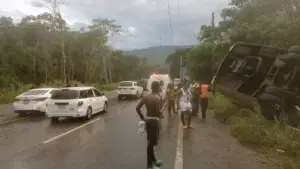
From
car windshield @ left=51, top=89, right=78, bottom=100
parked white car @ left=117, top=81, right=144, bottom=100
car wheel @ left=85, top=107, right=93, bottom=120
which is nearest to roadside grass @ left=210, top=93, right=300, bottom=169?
car wheel @ left=85, top=107, right=93, bottom=120

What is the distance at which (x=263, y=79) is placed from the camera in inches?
531

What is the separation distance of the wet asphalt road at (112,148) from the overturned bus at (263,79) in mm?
1671

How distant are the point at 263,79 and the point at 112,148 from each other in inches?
296

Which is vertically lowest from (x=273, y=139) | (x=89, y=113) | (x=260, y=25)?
(x=273, y=139)

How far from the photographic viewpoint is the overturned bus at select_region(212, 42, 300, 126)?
10.7 metres

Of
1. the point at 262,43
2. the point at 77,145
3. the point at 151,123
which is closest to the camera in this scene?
the point at 151,123

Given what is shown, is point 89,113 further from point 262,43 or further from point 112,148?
point 262,43

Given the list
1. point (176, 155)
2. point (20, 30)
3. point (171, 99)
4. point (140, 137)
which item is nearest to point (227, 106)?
point (171, 99)

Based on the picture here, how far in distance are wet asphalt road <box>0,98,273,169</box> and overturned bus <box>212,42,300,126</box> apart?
167 centimetres

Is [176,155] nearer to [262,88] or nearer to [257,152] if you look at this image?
[257,152]

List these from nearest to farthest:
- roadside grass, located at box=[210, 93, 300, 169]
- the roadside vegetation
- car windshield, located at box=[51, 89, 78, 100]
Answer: roadside grass, located at box=[210, 93, 300, 169] → the roadside vegetation → car windshield, located at box=[51, 89, 78, 100]

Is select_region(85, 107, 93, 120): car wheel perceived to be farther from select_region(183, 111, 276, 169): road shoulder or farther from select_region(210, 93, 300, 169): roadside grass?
select_region(210, 93, 300, 169): roadside grass

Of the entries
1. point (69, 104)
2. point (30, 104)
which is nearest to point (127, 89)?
point (30, 104)

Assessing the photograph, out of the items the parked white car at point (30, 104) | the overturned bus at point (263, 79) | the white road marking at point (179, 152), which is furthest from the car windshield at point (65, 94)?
the overturned bus at point (263, 79)
